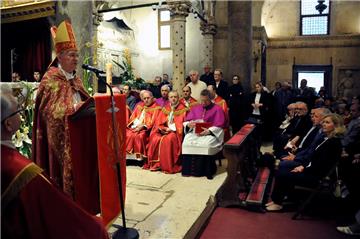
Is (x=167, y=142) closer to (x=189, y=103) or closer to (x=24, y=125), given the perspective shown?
(x=189, y=103)

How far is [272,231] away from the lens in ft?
14.2

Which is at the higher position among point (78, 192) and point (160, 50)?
point (160, 50)

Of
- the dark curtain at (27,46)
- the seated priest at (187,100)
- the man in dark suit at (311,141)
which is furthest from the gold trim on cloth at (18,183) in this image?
the dark curtain at (27,46)

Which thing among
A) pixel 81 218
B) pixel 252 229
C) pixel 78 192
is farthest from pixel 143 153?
pixel 81 218

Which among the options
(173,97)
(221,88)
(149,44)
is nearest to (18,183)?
(173,97)

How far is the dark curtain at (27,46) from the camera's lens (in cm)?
1052

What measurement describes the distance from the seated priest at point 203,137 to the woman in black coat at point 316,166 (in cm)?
128

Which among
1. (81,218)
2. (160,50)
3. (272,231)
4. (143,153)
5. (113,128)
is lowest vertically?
(272,231)

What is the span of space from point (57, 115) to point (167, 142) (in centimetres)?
347

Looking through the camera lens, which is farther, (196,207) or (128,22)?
(128,22)

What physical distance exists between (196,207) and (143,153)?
7.97 ft

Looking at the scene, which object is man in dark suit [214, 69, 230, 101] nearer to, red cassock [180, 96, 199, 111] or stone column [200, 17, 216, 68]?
red cassock [180, 96, 199, 111]

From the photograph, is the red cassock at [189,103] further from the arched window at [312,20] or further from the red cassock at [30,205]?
the arched window at [312,20]

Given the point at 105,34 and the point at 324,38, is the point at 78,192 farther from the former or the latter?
the point at 324,38
